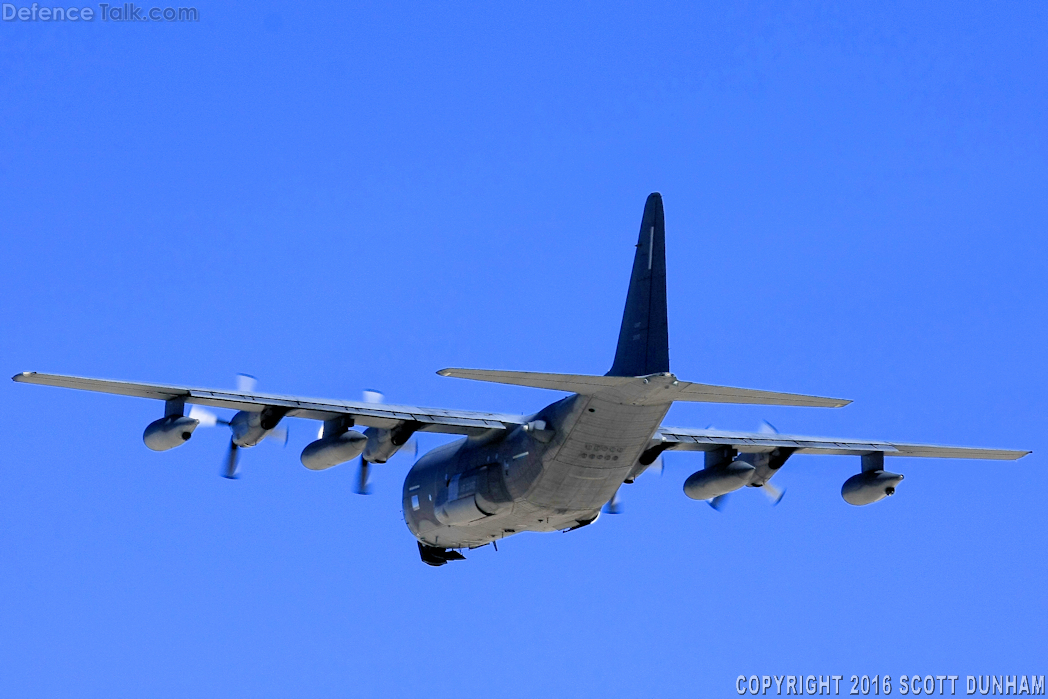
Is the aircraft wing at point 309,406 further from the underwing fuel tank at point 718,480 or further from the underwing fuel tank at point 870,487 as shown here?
the underwing fuel tank at point 870,487

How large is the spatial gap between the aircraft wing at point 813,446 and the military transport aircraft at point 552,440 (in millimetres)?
36

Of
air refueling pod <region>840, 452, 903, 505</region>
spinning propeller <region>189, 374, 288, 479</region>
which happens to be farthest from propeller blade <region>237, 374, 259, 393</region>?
air refueling pod <region>840, 452, 903, 505</region>

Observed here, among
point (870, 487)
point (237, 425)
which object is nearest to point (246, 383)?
point (237, 425)

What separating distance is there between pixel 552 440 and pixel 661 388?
10.8 ft

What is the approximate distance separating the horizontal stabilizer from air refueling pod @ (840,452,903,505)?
8731 millimetres

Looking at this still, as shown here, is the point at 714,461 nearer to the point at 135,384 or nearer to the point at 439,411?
the point at 439,411

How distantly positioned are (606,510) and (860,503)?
21.2ft

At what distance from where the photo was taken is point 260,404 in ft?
94.6

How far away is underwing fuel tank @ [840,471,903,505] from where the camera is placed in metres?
33.3

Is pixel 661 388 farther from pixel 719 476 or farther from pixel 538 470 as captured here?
pixel 719 476

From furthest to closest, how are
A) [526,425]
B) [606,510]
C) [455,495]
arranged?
[606,510]
[455,495]
[526,425]

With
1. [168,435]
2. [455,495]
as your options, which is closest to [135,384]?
[168,435]

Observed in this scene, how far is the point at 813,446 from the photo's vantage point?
3356 centimetres

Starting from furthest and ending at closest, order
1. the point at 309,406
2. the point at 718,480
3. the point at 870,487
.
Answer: the point at 870,487
the point at 718,480
the point at 309,406
